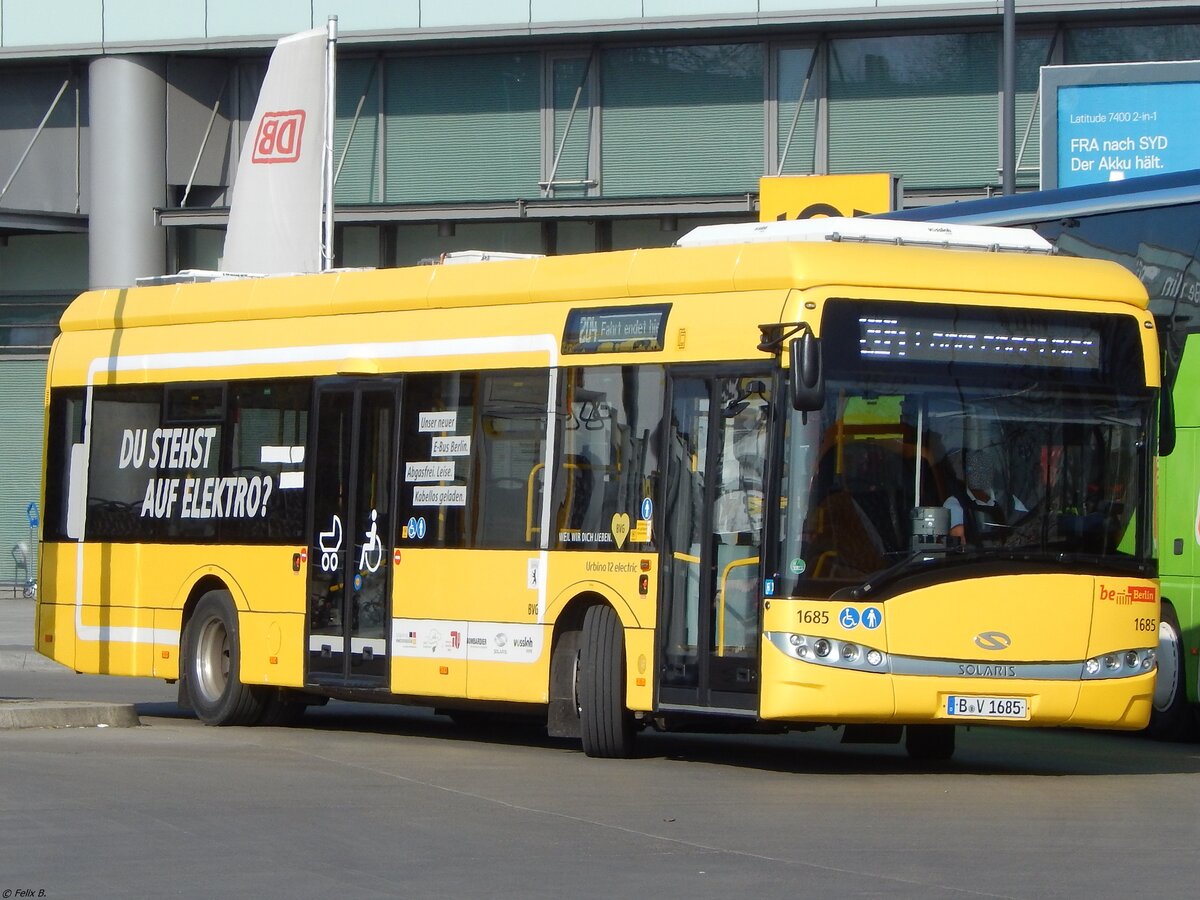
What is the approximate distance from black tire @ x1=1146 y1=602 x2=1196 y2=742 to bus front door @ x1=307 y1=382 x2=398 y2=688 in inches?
230

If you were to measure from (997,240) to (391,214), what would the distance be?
60.9 ft

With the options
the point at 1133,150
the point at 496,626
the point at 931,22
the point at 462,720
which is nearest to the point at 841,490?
the point at 496,626

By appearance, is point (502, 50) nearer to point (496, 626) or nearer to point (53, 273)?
point (53, 273)

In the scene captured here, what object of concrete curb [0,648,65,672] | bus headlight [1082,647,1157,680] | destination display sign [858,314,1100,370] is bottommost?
concrete curb [0,648,65,672]

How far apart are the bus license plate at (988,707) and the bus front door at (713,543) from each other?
111cm

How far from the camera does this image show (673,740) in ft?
51.5

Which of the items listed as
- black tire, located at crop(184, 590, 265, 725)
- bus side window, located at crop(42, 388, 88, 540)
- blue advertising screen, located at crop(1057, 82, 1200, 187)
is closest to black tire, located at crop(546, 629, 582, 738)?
black tire, located at crop(184, 590, 265, 725)

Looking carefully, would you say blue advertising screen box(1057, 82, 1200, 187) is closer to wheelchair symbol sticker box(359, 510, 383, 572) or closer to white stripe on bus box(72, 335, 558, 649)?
white stripe on bus box(72, 335, 558, 649)

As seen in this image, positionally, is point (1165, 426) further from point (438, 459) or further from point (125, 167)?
point (125, 167)

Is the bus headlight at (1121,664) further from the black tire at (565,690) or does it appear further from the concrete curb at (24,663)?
the concrete curb at (24,663)

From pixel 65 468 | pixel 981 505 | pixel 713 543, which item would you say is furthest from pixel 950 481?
pixel 65 468

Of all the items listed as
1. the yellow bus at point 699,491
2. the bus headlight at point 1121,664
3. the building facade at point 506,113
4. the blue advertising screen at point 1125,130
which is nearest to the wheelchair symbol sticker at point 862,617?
the yellow bus at point 699,491

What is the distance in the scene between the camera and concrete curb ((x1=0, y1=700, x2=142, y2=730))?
1469 centimetres

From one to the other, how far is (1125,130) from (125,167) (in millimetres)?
14415
